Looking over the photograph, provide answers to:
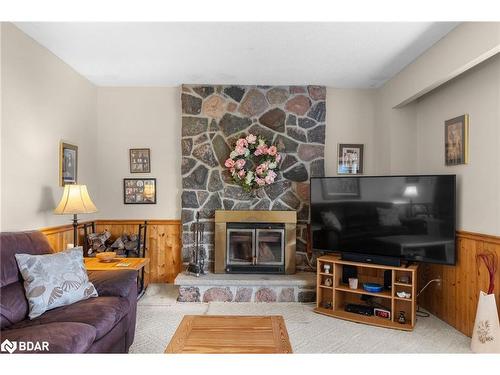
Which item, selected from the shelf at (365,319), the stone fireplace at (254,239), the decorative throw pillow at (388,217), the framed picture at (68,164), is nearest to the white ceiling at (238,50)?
→ the framed picture at (68,164)

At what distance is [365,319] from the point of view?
10.6 feet

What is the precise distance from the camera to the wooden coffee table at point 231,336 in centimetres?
187

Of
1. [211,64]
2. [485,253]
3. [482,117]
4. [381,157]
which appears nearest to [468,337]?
[485,253]

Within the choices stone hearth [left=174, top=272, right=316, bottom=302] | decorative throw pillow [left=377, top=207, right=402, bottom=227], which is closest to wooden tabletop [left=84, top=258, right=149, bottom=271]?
stone hearth [left=174, top=272, right=316, bottom=302]

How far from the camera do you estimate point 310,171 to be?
4246mm

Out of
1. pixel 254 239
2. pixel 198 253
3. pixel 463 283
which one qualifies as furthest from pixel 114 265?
pixel 463 283

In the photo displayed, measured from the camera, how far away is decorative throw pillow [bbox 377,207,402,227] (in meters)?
3.26

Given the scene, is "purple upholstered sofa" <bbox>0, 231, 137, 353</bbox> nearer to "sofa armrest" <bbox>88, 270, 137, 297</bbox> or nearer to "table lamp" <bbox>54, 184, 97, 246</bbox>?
"sofa armrest" <bbox>88, 270, 137, 297</bbox>

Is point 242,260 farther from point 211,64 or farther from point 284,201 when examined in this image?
point 211,64

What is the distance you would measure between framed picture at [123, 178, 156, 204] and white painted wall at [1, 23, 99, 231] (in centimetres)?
76

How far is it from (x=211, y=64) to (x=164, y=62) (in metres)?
0.49

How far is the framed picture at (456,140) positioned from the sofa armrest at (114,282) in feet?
9.93
